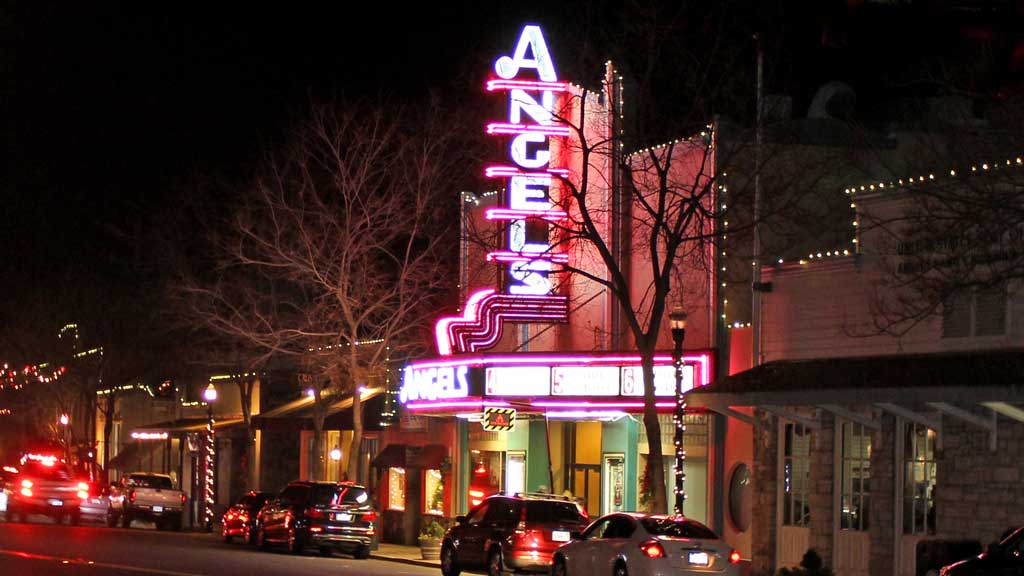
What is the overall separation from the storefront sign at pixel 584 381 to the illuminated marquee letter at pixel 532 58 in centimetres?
692

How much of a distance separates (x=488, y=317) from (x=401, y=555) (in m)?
6.39

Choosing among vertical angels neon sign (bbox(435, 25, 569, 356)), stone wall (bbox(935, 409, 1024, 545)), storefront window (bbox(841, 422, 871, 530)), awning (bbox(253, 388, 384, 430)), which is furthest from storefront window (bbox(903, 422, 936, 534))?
awning (bbox(253, 388, 384, 430))

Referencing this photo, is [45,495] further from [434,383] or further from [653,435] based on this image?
[653,435]

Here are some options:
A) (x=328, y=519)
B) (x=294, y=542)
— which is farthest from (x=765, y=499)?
(x=294, y=542)

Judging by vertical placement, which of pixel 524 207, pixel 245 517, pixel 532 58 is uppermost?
pixel 532 58

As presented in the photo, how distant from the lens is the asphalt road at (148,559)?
2491cm

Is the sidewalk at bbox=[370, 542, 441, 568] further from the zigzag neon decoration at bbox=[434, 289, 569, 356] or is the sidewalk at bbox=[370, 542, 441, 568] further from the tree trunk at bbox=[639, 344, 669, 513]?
the tree trunk at bbox=[639, 344, 669, 513]

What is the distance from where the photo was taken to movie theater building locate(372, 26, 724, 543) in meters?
30.2

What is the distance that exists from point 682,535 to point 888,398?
3.57 metres

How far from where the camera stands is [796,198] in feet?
92.5

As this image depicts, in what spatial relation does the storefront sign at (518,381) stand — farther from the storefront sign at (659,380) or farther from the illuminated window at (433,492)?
the illuminated window at (433,492)

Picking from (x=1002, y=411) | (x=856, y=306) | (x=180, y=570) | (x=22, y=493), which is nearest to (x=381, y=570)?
(x=180, y=570)

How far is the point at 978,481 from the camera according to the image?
22.4m

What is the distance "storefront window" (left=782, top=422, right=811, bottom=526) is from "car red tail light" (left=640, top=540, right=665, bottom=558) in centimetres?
627
